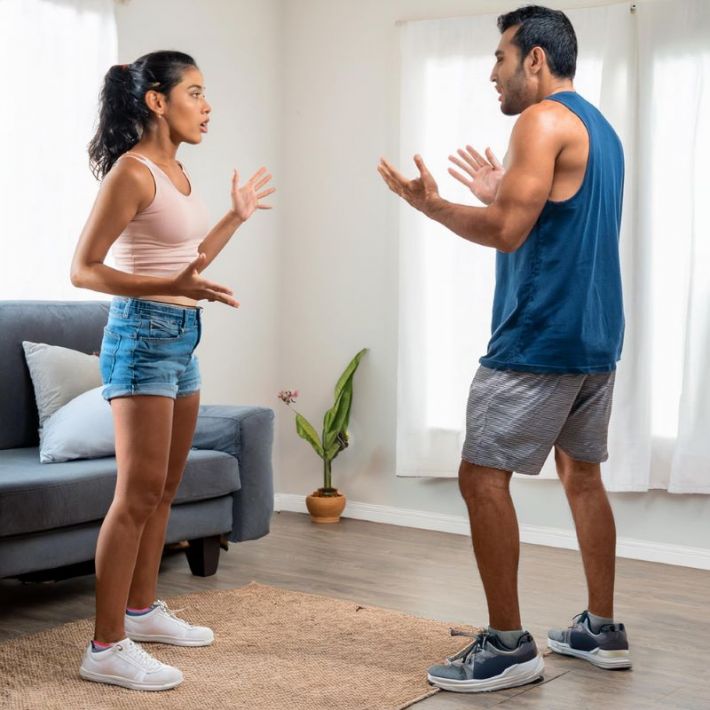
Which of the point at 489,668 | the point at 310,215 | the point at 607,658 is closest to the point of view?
the point at 489,668

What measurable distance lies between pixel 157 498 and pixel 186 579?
3.81 feet

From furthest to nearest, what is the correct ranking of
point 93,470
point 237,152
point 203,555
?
point 237,152, point 203,555, point 93,470

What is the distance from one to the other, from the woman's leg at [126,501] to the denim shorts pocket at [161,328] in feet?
0.47

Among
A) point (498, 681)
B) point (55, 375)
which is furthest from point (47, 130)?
point (498, 681)

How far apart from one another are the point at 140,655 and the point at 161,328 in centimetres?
77

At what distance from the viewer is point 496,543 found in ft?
8.77

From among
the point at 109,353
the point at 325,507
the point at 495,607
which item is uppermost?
the point at 109,353

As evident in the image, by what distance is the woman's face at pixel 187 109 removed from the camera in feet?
8.86

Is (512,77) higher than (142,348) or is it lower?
higher

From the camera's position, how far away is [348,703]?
8.41ft

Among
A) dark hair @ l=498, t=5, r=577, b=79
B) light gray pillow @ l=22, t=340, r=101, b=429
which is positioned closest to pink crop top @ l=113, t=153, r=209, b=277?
dark hair @ l=498, t=5, r=577, b=79

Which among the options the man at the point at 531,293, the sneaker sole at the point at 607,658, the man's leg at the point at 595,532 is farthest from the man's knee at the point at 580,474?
the sneaker sole at the point at 607,658

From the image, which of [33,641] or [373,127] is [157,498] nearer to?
[33,641]

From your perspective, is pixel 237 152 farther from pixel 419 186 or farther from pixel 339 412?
pixel 419 186
